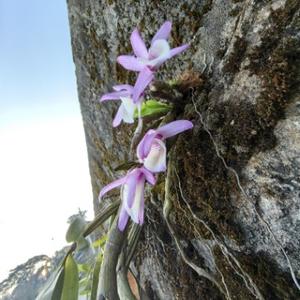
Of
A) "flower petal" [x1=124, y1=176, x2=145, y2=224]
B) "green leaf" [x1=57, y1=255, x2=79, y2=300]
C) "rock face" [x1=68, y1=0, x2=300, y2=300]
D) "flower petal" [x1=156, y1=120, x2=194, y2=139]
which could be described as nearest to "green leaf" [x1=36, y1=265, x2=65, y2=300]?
"green leaf" [x1=57, y1=255, x2=79, y2=300]

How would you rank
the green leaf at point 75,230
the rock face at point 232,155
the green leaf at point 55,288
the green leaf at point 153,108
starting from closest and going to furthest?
the rock face at point 232,155
the green leaf at point 153,108
the green leaf at point 55,288
the green leaf at point 75,230

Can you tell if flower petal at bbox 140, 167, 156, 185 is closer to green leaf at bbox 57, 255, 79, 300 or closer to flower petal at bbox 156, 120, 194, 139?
flower petal at bbox 156, 120, 194, 139

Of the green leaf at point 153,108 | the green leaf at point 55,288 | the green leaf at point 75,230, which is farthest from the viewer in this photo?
the green leaf at point 75,230

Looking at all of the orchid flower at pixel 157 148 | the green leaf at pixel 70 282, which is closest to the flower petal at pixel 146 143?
the orchid flower at pixel 157 148

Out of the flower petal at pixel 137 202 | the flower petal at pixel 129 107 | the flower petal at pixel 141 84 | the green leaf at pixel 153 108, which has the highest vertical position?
the flower petal at pixel 141 84

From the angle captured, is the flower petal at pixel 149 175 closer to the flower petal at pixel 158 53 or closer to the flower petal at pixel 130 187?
the flower petal at pixel 130 187

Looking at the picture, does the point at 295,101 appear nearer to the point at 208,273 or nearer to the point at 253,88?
the point at 253,88
